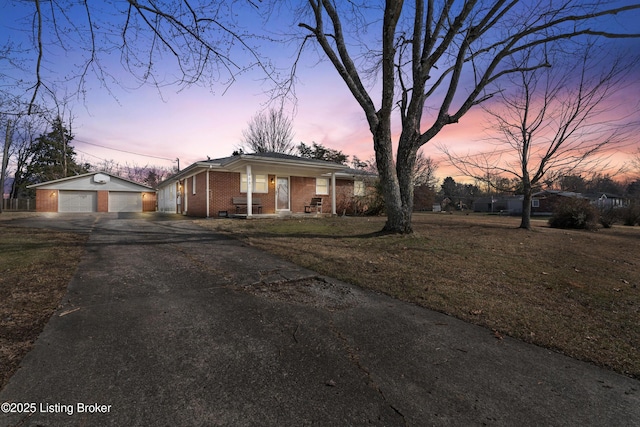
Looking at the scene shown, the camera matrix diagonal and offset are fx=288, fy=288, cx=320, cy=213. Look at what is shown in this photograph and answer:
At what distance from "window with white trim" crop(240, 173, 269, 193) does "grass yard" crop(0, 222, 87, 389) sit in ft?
32.4

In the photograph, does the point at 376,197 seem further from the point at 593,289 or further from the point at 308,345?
the point at 308,345

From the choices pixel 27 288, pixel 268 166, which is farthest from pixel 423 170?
pixel 27 288

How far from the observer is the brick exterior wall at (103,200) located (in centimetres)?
2803

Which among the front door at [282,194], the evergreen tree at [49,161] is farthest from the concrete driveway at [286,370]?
the evergreen tree at [49,161]

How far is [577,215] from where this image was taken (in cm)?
1289

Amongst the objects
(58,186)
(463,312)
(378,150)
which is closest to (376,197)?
(378,150)

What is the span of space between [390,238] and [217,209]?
10.9m

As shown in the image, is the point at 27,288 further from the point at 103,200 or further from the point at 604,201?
the point at 604,201

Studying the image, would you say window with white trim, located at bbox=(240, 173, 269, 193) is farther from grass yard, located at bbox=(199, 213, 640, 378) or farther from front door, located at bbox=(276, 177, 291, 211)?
grass yard, located at bbox=(199, 213, 640, 378)

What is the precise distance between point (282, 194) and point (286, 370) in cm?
1552

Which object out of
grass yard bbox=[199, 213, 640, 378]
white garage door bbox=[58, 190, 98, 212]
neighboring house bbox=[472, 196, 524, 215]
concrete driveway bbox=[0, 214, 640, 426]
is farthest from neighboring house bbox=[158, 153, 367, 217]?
neighboring house bbox=[472, 196, 524, 215]

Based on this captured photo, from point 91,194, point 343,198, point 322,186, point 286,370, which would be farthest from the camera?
point 91,194

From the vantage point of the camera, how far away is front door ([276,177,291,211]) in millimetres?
17125

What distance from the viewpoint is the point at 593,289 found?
426 cm
